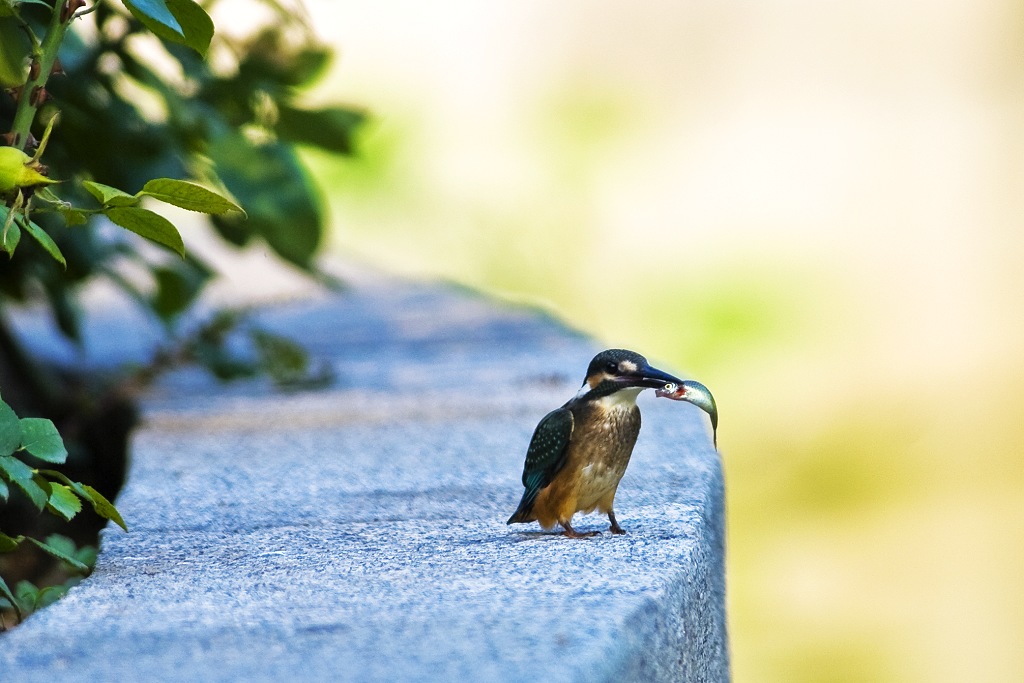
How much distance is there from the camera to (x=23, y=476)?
3.98 feet

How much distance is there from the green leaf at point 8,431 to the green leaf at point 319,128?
1039mm

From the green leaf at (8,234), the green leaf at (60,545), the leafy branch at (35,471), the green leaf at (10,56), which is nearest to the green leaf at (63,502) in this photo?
the leafy branch at (35,471)

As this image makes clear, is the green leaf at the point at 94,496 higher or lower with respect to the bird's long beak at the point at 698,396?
lower

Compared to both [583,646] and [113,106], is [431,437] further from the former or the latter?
[583,646]

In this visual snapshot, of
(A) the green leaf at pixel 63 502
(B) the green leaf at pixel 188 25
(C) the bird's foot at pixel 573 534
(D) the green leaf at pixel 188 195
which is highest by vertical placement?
(B) the green leaf at pixel 188 25

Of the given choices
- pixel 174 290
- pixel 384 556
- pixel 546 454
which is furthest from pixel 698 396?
pixel 174 290

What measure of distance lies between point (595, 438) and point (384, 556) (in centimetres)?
24

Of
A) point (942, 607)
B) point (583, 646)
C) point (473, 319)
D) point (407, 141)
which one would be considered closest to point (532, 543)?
point (583, 646)

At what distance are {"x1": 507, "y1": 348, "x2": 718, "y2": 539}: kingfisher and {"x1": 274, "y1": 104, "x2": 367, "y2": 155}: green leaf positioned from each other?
909 mm

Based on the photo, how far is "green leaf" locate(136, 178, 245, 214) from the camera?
124 cm

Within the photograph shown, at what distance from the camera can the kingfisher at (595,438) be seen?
1.39m

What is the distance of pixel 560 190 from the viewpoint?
5.82 metres

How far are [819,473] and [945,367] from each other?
1002mm

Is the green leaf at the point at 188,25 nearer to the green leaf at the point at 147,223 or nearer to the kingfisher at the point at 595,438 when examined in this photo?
the green leaf at the point at 147,223
